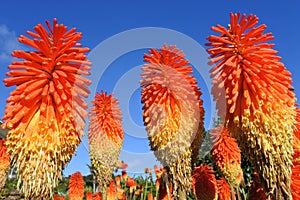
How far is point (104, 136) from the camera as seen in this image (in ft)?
24.9

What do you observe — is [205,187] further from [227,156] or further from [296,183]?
[296,183]

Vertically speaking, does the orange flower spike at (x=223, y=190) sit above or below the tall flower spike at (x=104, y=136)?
below

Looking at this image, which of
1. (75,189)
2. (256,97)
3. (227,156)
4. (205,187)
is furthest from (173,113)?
(75,189)

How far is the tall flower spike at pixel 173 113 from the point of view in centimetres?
509

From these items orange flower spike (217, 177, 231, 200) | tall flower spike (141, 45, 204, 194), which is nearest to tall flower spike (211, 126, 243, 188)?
orange flower spike (217, 177, 231, 200)

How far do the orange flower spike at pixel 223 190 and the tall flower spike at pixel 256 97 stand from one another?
10.8 feet

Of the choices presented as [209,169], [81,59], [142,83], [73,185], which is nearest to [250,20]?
[142,83]

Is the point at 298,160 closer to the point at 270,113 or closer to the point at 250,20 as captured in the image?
the point at 270,113

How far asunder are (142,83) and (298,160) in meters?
2.77

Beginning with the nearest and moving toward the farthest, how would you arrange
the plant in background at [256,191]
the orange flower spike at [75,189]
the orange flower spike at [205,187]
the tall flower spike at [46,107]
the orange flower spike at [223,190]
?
1. the tall flower spike at [46,107]
2. the plant in background at [256,191]
3. the orange flower spike at [205,187]
4. the orange flower spike at [223,190]
5. the orange flower spike at [75,189]

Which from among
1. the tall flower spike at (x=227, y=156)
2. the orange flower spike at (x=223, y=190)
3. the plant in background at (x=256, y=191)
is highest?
the tall flower spike at (x=227, y=156)

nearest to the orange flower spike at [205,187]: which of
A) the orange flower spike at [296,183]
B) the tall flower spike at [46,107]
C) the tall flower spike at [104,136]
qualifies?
the tall flower spike at [104,136]

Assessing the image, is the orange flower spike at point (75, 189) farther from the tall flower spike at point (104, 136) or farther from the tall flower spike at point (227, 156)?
the tall flower spike at point (227, 156)

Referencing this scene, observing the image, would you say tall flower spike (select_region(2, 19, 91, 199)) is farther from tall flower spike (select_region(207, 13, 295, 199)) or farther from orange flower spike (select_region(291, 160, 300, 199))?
orange flower spike (select_region(291, 160, 300, 199))
